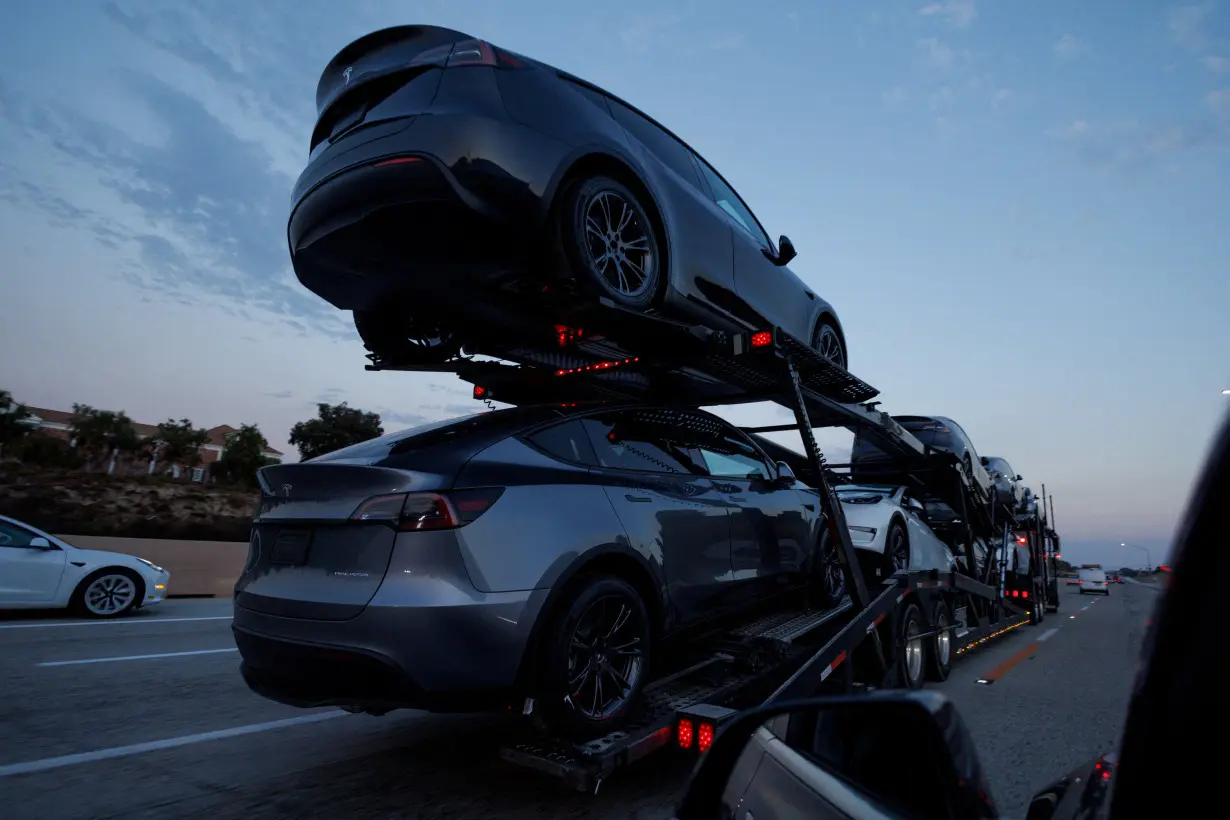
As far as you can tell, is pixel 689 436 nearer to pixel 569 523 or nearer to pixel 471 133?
pixel 569 523

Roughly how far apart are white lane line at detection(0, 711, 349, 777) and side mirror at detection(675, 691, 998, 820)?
12.0 feet

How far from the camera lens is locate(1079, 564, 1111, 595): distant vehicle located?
96.5ft

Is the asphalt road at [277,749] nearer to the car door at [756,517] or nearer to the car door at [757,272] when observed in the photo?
the car door at [756,517]

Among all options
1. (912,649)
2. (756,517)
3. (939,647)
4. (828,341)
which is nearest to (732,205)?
(828,341)

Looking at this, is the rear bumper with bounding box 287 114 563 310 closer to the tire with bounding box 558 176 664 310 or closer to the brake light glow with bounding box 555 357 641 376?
the tire with bounding box 558 176 664 310

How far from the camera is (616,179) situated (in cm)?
412

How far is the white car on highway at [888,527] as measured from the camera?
22.2 ft

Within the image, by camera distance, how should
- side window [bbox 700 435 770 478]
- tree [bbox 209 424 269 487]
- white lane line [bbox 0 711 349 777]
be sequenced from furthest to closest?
tree [bbox 209 424 269 487]
side window [bbox 700 435 770 478]
white lane line [bbox 0 711 349 777]

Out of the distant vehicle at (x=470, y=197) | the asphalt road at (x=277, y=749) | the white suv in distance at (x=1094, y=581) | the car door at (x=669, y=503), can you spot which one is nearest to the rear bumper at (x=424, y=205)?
the distant vehicle at (x=470, y=197)

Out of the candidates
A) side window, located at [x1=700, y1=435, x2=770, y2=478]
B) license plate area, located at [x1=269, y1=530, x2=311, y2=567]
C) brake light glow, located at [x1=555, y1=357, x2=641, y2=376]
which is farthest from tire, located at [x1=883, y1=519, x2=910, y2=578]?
license plate area, located at [x1=269, y1=530, x2=311, y2=567]

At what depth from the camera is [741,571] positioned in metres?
4.13

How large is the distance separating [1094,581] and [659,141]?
32922mm

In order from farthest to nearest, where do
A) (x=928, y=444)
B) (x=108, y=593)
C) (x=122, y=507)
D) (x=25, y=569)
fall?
1. (x=122, y=507)
2. (x=108, y=593)
3. (x=928, y=444)
4. (x=25, y=569)

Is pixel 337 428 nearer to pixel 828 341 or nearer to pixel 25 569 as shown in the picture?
pixel 25 569
